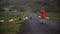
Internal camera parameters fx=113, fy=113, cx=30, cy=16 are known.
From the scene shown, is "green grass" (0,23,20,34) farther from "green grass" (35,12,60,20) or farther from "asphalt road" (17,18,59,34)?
"green grass" (35,12,60,20)

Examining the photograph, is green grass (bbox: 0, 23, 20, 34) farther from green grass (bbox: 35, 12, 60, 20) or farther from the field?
green grass (bbox: 35, 12, 60, 20)

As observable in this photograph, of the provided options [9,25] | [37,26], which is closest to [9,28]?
[9,25]

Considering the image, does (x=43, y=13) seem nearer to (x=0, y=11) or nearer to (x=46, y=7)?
(x=46, y=7)

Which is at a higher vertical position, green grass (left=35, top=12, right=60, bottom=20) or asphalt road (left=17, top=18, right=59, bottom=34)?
green grass (left=35, top=12, right=60, bottom=20)

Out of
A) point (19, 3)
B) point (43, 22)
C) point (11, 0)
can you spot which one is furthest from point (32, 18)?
point (11, 0)

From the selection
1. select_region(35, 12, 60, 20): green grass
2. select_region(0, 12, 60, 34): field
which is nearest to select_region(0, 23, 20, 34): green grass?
select_region(0, 12, 60, 34): field

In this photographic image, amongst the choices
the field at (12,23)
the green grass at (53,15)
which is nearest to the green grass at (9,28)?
the field at (12,23)

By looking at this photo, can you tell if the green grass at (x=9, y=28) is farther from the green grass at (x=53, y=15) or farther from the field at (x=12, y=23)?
the green grass at (x=53, y=15)

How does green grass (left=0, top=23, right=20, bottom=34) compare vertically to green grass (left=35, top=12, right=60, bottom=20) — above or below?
below
